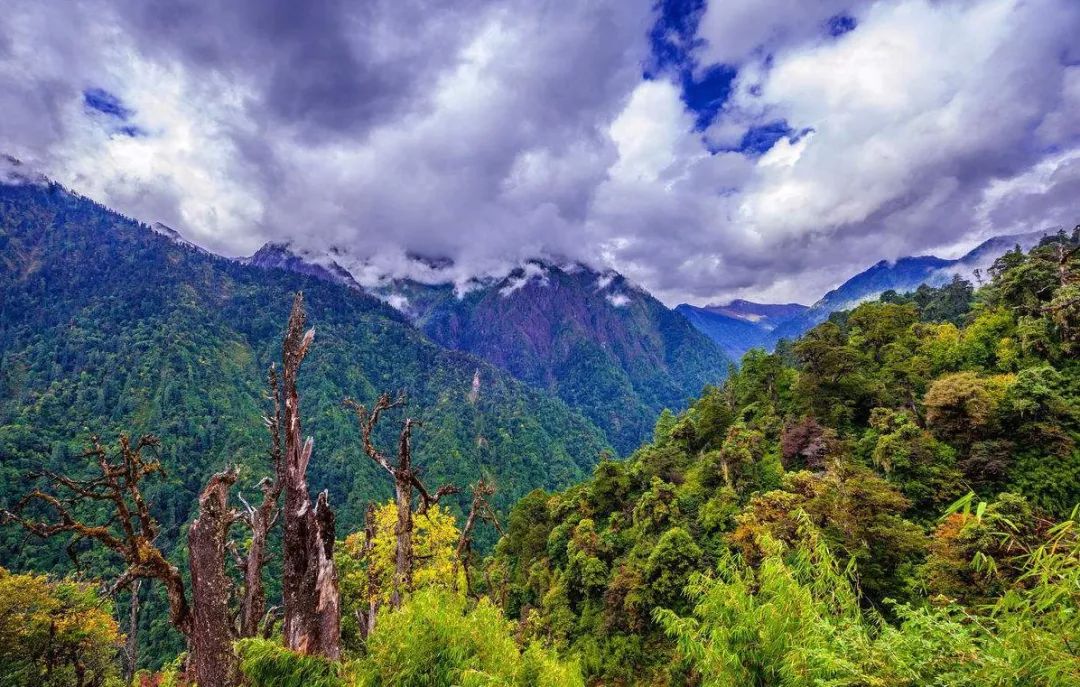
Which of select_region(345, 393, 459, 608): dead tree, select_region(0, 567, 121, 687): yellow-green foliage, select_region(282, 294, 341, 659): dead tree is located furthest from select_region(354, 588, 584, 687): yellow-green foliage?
select_region(0, 567, 121, 687): yellow-green foliage

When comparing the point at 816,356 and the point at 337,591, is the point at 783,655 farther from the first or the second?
the point at 816,356

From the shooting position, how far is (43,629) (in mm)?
23812

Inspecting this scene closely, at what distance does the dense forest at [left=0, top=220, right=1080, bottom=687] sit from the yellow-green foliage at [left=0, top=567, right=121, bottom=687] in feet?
0.46

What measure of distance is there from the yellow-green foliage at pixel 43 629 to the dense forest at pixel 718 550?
0.14 m

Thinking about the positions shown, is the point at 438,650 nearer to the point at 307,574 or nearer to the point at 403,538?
the point at 307,574

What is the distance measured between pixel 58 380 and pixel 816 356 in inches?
9679

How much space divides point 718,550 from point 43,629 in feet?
114

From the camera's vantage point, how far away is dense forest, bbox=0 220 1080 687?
20.1 ft

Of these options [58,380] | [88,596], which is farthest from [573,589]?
[58,380]

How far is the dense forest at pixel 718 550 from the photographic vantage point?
6.12 meters

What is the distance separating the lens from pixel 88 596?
84.3ft

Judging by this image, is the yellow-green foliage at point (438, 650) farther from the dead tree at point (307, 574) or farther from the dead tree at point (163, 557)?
the dead tree at point (163, 557)

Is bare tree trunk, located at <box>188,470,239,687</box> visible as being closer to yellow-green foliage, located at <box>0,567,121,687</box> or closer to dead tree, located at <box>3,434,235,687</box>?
dead tree, located at <box>3,434,235,687</box>

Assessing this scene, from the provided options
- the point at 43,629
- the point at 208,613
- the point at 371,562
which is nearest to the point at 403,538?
the point at 208,613
